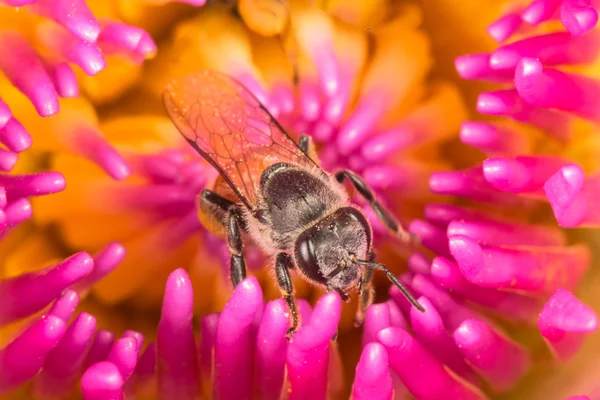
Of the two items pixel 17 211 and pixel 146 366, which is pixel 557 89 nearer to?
pixel 146 366

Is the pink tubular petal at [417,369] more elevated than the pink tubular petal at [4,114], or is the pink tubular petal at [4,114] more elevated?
the pink tubular petal at [4,114]

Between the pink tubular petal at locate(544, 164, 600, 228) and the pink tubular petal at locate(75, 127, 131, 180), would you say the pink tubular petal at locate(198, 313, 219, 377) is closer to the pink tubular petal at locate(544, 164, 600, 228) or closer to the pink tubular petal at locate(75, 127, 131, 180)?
the pink tubular petal at locate(75, 127, 131, 180)

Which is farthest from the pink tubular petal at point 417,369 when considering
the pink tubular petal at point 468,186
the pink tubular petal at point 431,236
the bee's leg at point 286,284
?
the pink tubular petal at point 468,186

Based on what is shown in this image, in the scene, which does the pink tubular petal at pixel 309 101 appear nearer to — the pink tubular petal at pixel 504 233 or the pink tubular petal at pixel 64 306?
the pink tubular petal at pixel 504 233

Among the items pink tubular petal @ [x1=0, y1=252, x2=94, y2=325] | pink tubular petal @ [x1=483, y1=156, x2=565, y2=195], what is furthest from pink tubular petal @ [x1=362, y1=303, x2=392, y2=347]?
pink tubular petal @ [x1=0, y1=252, x2=94, y2=325]

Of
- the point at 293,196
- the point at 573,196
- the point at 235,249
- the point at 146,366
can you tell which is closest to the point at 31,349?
the point at 146,366

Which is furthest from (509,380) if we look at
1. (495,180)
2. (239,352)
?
(239,352)

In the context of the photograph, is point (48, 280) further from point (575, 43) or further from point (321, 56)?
point (575, 43)

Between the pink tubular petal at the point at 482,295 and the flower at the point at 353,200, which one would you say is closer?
the flower at the point at 353,200
